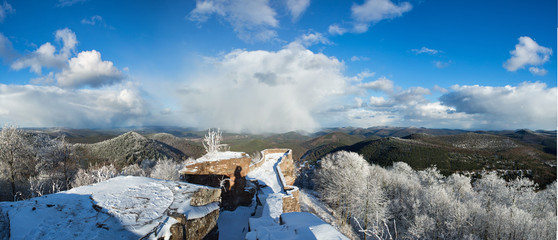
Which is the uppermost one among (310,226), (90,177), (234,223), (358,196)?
(310,226)

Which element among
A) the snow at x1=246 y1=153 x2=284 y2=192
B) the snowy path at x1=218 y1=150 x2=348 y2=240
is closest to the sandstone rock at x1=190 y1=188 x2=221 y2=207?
the snowy path at x1=218 y1=150 x2=348 y2=240

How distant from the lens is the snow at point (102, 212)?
4.08m

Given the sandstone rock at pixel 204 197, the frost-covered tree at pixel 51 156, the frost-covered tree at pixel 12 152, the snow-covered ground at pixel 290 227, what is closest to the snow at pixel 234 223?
the snow-covered ground at pixel 290 227

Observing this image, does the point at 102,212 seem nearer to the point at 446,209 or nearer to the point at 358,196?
the point at 358,196

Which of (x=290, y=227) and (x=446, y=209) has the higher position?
(x=290, y=227)

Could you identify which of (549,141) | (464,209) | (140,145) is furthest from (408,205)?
(549,141)

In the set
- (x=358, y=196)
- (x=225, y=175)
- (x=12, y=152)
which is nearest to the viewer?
(x=225, y=175)

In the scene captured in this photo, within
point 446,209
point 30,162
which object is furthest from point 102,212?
point 446,209

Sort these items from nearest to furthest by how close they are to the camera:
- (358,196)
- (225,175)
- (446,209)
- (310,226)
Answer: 1. (310,226)
2. (225,175)
3. (446,209)
4. (358,196)

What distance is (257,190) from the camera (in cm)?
1505

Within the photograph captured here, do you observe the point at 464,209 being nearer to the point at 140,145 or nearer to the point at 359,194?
the point at 359,194

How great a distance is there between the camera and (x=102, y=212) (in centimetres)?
490

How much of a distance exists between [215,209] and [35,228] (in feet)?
13.9

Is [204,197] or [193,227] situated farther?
[204,197]
